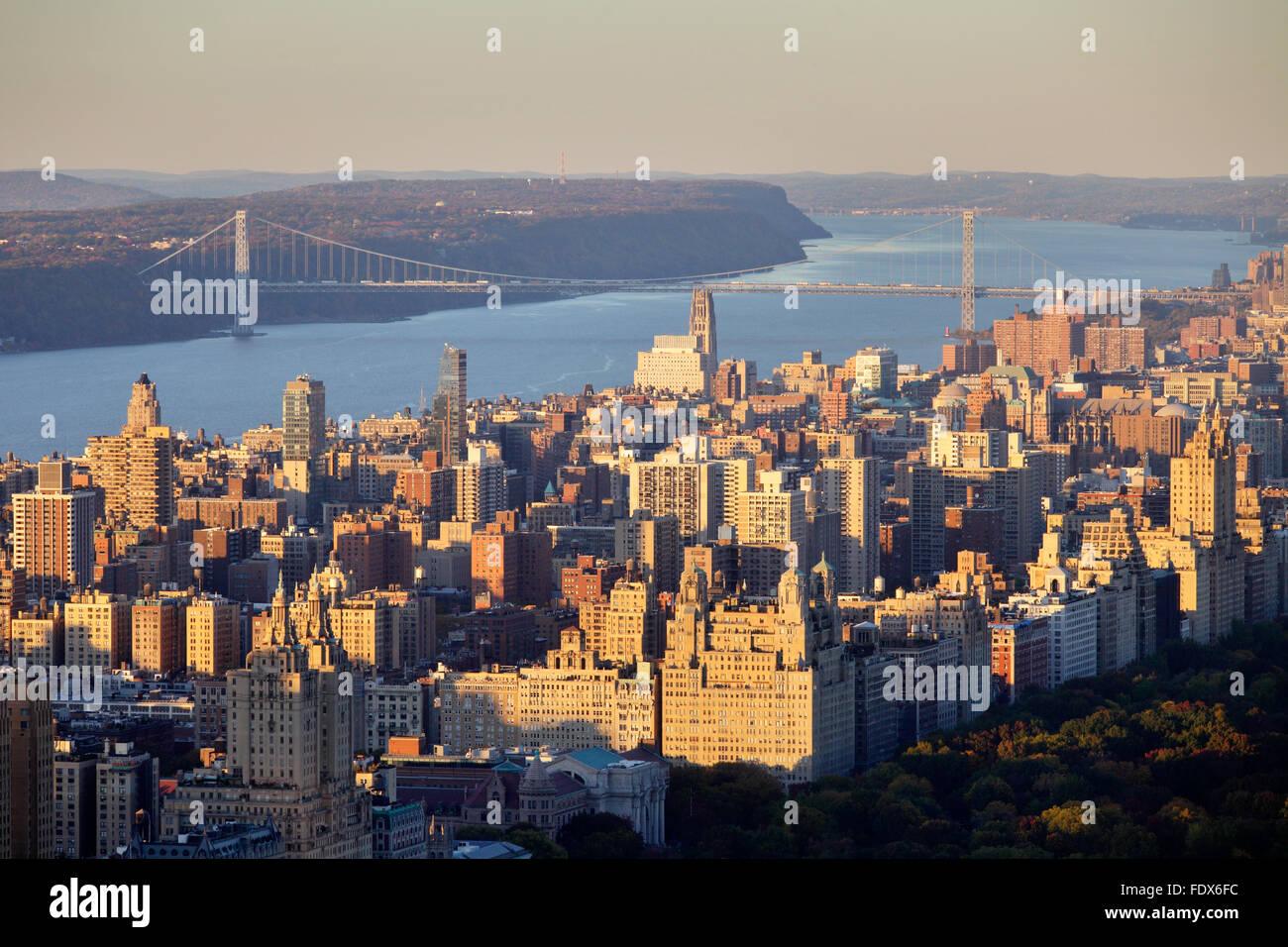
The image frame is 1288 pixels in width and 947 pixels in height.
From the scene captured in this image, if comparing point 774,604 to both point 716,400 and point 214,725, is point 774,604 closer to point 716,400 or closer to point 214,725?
point 214,725

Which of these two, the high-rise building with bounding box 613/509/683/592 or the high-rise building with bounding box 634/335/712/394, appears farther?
the high-rise building with bounding box 634/335/712/394

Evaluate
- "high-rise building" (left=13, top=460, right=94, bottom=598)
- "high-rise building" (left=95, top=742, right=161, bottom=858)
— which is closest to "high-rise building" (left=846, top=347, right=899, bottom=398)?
"high-rise building" (left=13, top=460, right=94, bottom=598)

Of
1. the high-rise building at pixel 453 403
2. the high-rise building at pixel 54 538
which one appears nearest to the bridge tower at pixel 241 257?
the high-rise building at pixel 453 403

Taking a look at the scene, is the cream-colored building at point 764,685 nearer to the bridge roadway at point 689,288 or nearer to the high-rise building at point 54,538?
the high-rise building at point 54,538

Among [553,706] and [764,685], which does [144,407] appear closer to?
[553,706]

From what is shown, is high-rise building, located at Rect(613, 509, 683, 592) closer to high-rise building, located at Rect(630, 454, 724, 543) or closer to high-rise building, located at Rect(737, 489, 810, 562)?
high-rise building, located at Rect(737, 489, 810, 562)
